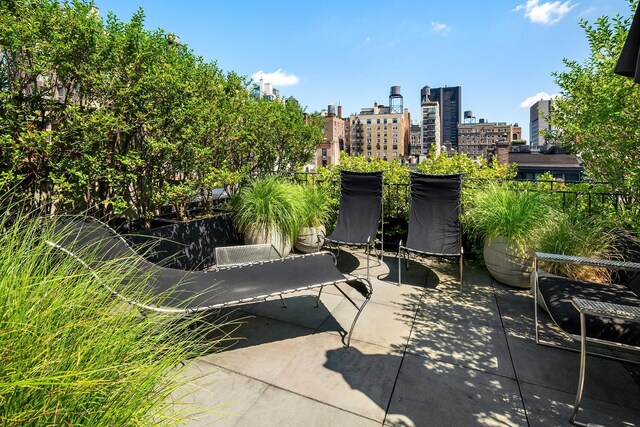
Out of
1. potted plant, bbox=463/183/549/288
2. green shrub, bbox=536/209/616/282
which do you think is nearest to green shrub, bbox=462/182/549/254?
potted plant, bbox=463/183/549/288

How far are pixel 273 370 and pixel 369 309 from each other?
1.39m

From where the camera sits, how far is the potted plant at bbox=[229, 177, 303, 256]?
16.2 feet

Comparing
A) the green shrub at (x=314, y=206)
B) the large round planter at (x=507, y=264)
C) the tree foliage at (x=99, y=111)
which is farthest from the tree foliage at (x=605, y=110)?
the tree foliage at (x=99, y=111)

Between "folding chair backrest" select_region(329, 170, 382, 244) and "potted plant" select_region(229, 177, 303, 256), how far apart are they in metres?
0.73

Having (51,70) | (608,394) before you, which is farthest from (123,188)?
(608,394)

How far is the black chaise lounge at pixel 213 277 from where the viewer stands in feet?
8.07

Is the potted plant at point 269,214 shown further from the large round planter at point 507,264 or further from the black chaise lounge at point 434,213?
the large round planter at point 507,264

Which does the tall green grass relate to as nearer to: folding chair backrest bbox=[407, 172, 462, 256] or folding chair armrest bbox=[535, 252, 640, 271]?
folding chair armrest bbox=[535, 252, 640, 271]

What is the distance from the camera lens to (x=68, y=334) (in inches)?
45.6

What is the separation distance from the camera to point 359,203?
533 cm

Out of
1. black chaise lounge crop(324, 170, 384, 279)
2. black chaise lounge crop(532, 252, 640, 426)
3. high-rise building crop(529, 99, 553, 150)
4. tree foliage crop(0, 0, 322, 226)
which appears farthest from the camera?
high-rise building crop(529, 99, 553, 150)

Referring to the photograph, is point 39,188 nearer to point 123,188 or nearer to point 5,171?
point 5,171

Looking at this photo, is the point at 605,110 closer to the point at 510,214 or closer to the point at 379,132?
the point at 510,214

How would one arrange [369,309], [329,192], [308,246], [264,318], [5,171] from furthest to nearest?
[329,192] < [308,246] < [369,309] < [264,318] < [5,171]
